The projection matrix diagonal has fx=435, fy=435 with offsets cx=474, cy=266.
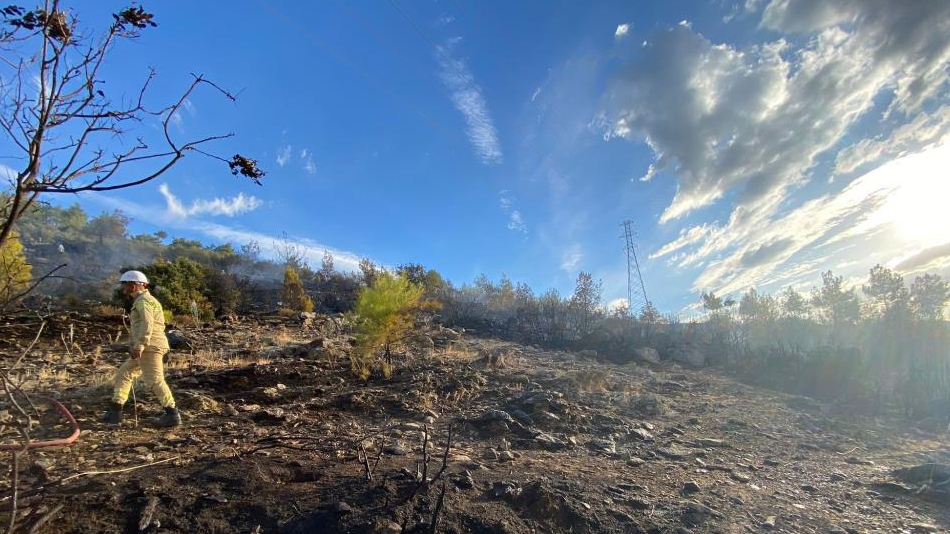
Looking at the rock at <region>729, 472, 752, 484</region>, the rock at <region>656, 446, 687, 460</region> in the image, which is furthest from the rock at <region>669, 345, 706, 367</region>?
the rock at <region>729, 472, 752, 484</region>

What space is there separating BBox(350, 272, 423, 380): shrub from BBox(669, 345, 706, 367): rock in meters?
16.4

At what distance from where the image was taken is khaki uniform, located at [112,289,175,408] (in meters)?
4.91

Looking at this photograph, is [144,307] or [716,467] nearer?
[144,307]

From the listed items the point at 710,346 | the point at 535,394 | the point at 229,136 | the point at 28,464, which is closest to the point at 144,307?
the point at 28,464

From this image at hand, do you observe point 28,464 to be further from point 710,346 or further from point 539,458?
point 710,346

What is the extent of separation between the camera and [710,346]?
82.4 ft

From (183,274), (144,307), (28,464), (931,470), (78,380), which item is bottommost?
(931,470)

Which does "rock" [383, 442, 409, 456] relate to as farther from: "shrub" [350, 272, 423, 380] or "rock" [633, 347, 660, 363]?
"rock" [633, 347, 660, 363]

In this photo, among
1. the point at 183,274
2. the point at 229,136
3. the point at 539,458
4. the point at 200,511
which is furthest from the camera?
the point at 183,274

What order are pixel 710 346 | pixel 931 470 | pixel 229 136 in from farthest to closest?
pixel 710 346
pixel 931 470
pixel 229 136

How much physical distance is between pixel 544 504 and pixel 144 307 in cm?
490

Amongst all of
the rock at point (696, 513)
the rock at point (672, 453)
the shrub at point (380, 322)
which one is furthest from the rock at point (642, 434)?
the shrub at point (380, 322)

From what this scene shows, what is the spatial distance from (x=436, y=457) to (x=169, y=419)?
10.5 feet

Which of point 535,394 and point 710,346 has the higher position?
point 710,346
